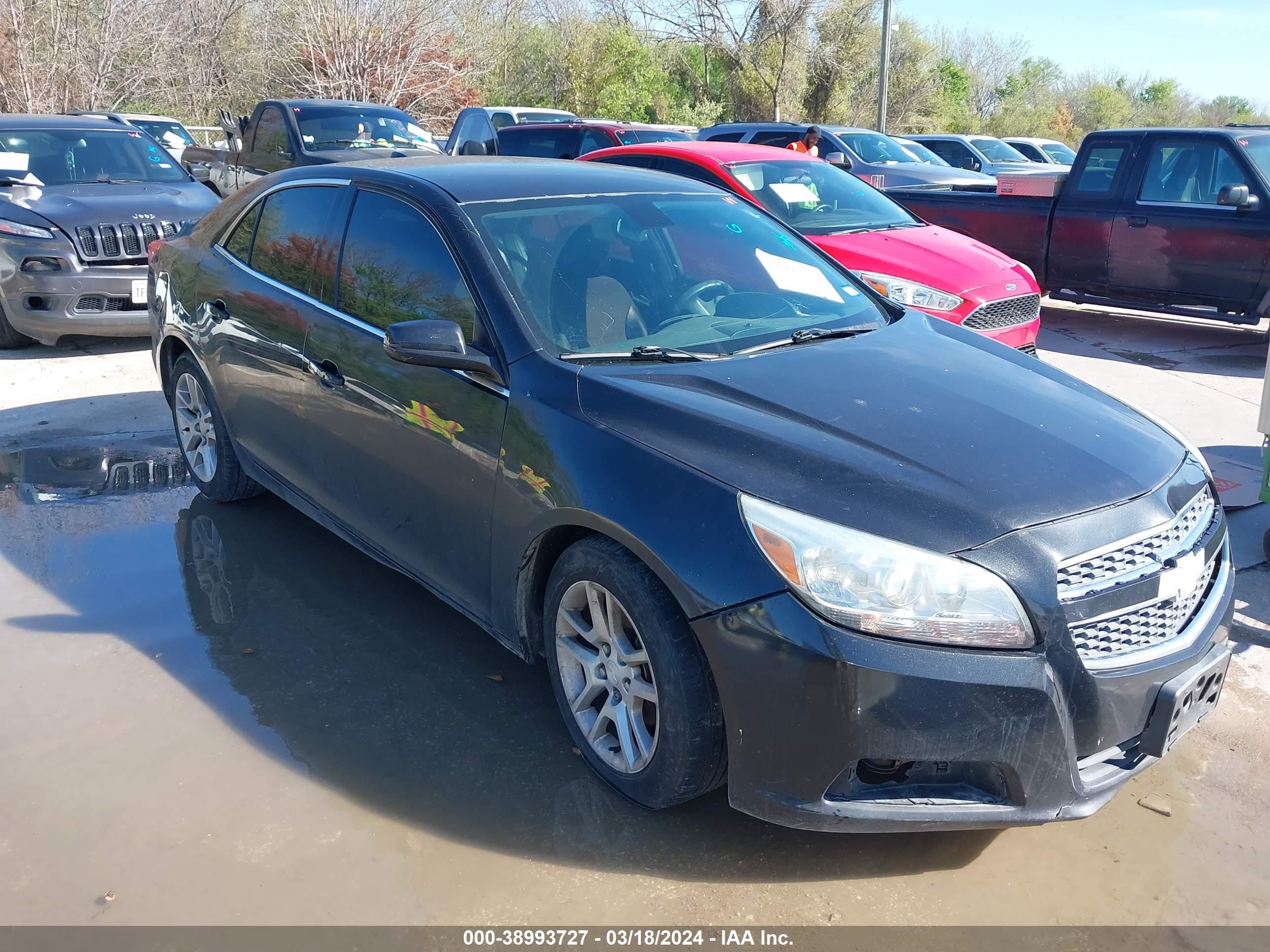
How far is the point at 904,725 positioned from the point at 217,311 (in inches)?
143

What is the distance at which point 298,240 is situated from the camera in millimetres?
4422

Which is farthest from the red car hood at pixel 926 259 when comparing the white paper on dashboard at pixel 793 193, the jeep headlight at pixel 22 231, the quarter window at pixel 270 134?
the quarter window at pixel 270 134

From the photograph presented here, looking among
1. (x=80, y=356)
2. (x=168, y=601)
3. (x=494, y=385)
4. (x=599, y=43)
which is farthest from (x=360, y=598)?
(x=599, y=43)

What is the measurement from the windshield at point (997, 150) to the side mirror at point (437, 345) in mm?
20137

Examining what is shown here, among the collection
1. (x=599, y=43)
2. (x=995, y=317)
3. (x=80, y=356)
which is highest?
(x=599, y=43)

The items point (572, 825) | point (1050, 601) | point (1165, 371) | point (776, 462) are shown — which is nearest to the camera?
point (1050, 601)

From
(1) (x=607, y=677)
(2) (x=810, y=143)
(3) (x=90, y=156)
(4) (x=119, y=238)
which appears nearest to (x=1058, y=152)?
(2) (x=810, y=143)

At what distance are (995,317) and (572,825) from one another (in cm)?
526

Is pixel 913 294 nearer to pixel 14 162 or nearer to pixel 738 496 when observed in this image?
pixel 738 496

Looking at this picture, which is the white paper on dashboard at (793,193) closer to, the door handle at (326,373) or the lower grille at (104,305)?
the lower grille at (104,305)

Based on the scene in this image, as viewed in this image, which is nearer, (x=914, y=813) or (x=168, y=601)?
(x=914, y=813)

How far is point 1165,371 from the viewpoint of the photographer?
843cm

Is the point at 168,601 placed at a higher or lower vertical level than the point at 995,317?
lower
